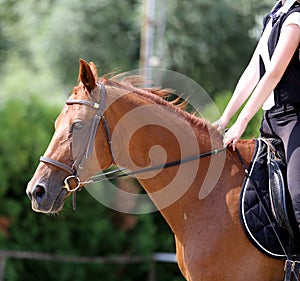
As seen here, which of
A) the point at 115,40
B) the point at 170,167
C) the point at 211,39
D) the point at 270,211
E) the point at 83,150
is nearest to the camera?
the point at 270,211

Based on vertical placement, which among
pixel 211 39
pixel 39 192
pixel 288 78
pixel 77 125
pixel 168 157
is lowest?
pixel 211 39

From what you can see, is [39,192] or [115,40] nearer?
[39,192]

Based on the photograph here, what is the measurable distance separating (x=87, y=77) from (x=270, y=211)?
1.34 m

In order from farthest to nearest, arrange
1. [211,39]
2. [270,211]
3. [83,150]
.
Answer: [211,39] < [83,150] < [270,211]

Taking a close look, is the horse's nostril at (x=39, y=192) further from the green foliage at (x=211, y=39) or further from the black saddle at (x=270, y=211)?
the green foliage at (x=211, y=39)

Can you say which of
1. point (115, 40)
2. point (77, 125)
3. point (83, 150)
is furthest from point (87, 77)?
point (115, 40)

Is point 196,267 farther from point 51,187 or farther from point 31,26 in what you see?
point 31,26

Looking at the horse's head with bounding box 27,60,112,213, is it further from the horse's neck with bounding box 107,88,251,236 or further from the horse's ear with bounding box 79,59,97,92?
the horse's neck with bounding box 107,88,251,236

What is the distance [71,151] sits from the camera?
13.3 feet

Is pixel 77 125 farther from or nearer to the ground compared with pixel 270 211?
farther from the ground

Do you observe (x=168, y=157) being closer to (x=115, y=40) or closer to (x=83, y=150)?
(x=83, y=150)

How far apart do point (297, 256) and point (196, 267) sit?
581mm

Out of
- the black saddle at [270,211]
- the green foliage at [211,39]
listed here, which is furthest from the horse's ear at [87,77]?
the green foliage at [211,39]

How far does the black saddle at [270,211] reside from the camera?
3875mm
